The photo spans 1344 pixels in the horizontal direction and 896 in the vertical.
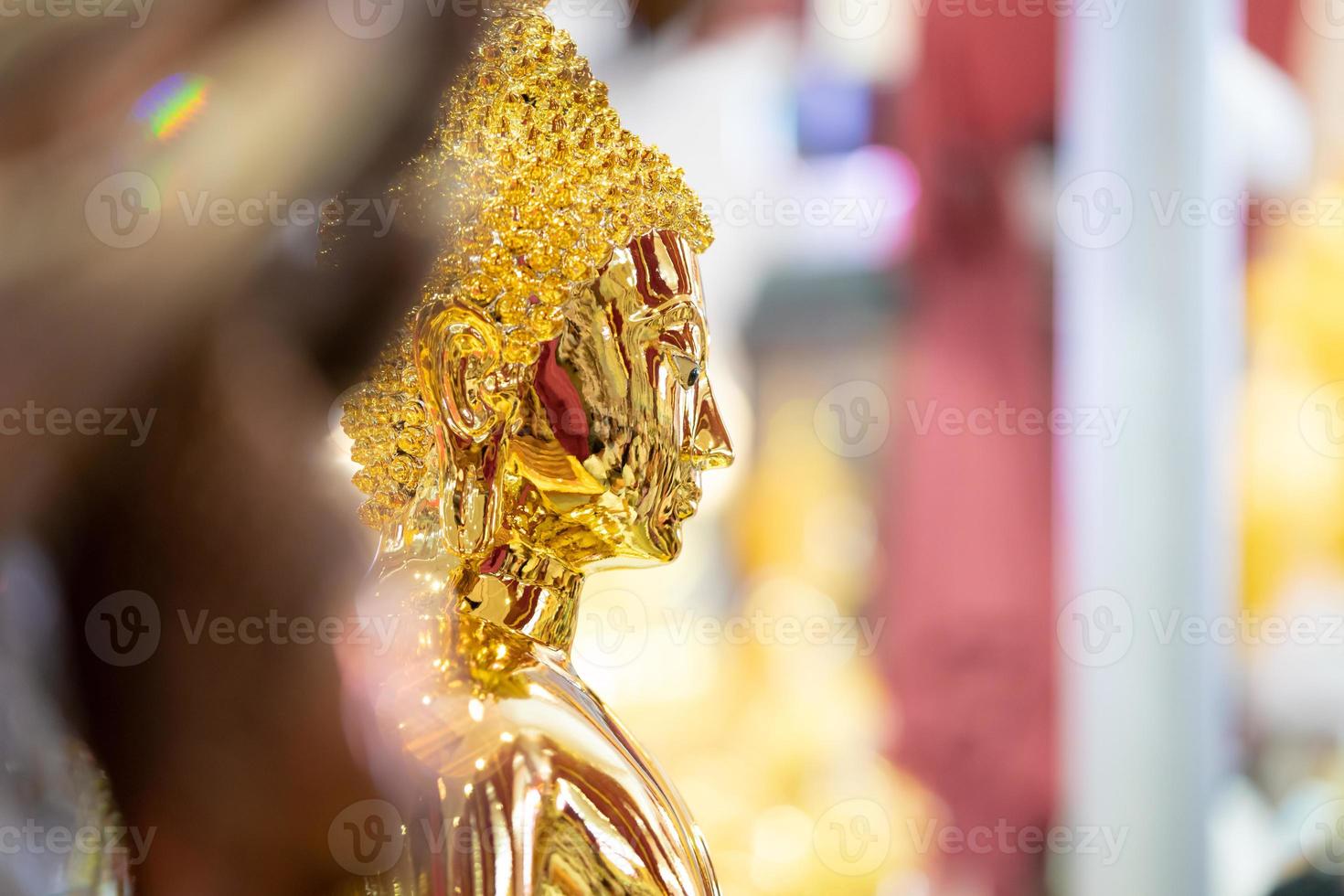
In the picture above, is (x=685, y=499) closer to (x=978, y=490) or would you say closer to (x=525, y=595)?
(x=525, y=595)

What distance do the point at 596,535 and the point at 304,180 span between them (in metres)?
0.29

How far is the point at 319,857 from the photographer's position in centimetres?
67

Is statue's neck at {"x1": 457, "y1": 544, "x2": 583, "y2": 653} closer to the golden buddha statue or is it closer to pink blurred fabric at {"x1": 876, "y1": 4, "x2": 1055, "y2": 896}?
the golden buddha statue

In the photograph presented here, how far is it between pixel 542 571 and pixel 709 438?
0.46 feet

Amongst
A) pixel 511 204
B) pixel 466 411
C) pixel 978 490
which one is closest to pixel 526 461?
pixel 466 411

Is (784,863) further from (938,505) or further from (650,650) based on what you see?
(938,505)

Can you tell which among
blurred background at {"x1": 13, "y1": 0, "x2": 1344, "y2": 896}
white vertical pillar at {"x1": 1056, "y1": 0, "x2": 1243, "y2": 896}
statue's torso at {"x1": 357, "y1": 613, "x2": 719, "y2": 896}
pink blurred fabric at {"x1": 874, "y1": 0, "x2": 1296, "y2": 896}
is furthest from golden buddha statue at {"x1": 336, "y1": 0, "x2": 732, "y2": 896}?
pink blurred fabric at {"x1": 874, "y1": 0, "x2": 1296, "y2": 896}

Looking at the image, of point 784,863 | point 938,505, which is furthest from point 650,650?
point 938,505

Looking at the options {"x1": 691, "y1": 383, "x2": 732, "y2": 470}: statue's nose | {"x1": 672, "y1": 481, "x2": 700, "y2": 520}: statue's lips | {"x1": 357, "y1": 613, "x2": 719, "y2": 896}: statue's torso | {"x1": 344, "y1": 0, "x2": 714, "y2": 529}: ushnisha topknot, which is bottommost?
{"x1": 357, "y1": 613, "x2": 719, "y2": 896}: statue's torso

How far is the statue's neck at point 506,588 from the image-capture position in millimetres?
782

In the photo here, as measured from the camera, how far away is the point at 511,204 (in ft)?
2.44

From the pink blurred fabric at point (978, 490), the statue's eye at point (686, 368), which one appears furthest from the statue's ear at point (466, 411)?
the pink blurred fabric at point (978, 490)

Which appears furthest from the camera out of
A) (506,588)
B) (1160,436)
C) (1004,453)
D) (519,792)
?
(1004,453)

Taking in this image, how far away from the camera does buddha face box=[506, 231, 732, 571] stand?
A: 0.78 meters
